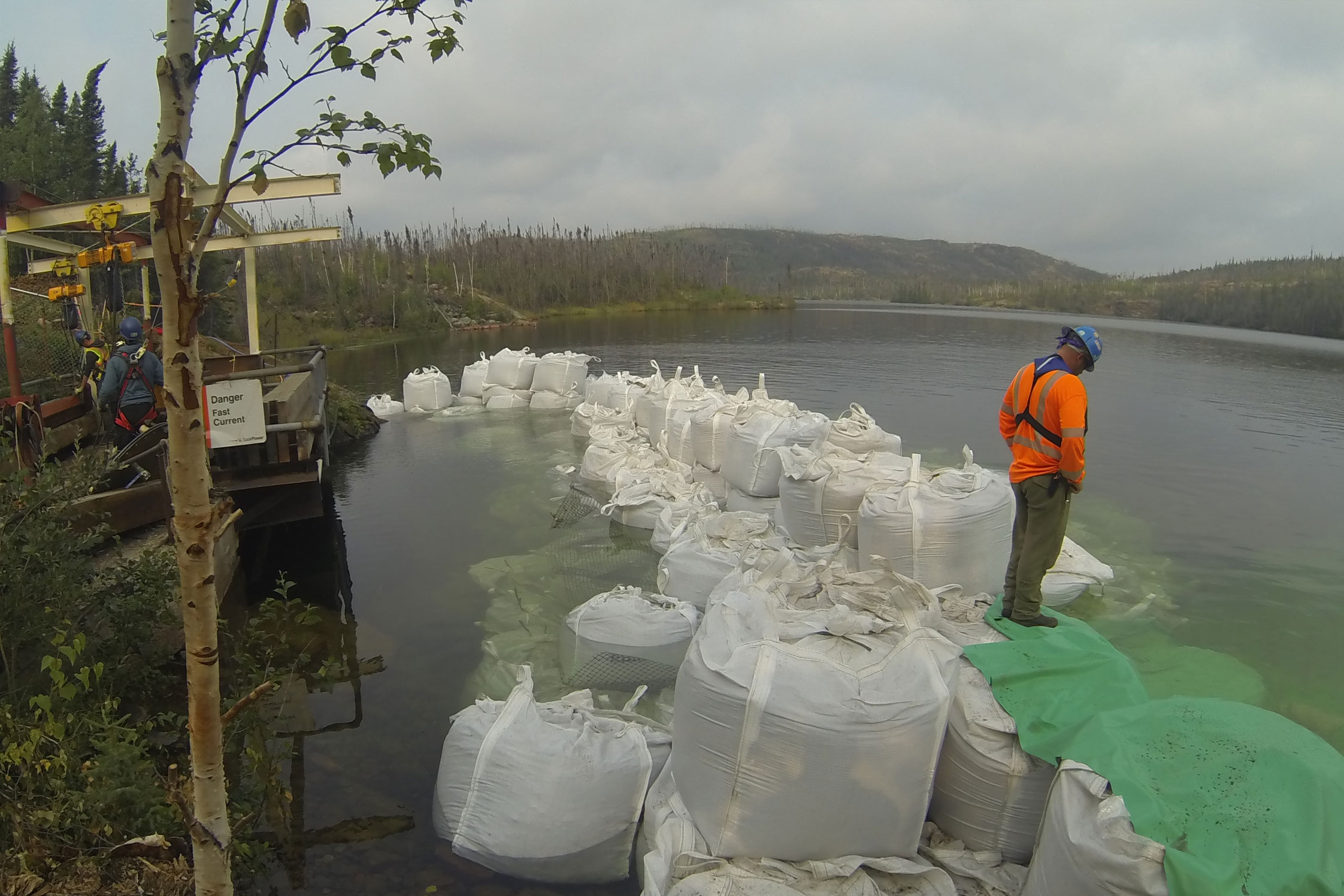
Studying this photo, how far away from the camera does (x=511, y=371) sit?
15.1 meters

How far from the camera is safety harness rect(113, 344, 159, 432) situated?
19.3 ft

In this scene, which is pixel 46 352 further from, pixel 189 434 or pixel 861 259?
pixel 861 259

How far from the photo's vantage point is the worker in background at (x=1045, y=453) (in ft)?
12.0

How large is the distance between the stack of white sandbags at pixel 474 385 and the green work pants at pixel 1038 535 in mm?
12609

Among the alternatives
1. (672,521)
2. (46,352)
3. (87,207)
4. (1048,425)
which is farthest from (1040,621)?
(46,352)

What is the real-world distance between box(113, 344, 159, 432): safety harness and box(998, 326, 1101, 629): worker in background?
5993 mm

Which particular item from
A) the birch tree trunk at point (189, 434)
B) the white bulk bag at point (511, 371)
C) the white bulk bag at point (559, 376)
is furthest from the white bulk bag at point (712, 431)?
the white bulk bag at point (511, 371)

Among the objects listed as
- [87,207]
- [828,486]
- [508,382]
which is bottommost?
[508,382]

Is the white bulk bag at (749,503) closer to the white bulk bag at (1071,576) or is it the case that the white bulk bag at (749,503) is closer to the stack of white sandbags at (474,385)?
the white bulk bag at (1071,576)

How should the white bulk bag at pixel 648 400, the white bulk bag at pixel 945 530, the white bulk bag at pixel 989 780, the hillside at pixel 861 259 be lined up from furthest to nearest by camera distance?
1. the hillside at pixel 861 259
2. the white bulk bag at pixel 648 400
3. the white bulk bag at pixel 945 530
4. the white bulk bag at pixel 989 780

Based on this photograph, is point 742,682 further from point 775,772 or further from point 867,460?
point 867,460

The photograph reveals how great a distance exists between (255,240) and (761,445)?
Answer: 264 inches

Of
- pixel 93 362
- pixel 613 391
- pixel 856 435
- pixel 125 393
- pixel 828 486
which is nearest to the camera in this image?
pixel 828 486

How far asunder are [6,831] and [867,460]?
4715 mm
